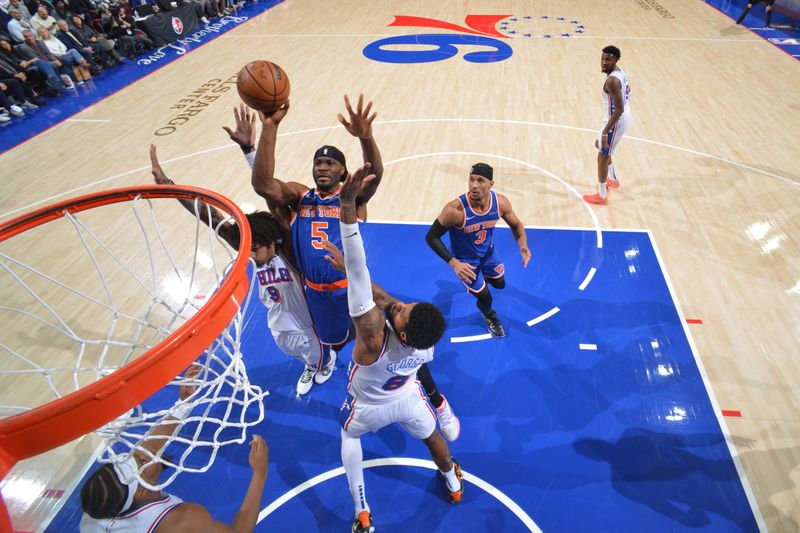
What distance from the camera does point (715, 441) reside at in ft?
11.2

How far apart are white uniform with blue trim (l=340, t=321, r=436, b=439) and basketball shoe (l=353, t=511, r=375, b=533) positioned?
56 cm

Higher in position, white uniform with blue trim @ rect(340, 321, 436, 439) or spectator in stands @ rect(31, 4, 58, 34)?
spectator in stands @ rect(31, 4, 58, 34)

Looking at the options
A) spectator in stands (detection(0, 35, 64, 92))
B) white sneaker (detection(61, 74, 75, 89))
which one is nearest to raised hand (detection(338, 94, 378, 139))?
spectator in stands (detection(0, 35, 64, 92))

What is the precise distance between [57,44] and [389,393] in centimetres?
1189

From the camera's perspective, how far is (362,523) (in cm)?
294

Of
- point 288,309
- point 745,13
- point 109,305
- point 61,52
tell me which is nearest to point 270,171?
point 288,309

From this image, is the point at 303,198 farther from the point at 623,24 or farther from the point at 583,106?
the point at 623,24

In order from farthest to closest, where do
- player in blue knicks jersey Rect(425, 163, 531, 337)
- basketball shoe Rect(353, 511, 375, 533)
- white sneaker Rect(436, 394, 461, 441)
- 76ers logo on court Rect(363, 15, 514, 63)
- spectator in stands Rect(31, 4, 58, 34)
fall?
1. 76ers logo on court Rect(363, 15, 514, 63)
2. spectator in stands Rect(31, 4, 58, 34)
3. player in blue knicks jersey Rect(425, 163, 531, 337)
4. white sneaker Rect(436, 394, 461, 441)
5. basketball shoe Rect(353, 511, 375, 533)

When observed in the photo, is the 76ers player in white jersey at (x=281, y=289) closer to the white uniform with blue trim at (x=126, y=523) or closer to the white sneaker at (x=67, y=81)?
the white uniform with blue trim at (x=126, y=523)

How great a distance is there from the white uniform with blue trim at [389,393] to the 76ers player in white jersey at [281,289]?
2.96 feet

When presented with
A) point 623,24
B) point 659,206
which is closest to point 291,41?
point 623,24

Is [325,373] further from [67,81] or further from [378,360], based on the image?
[67,81]

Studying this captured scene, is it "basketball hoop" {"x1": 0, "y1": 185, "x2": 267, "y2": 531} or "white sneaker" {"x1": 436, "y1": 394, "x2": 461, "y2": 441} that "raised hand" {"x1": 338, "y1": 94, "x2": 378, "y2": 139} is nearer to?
"basketball hoop" {"x1": 0, "y1": 185, "x2": 267, "y2": 531}

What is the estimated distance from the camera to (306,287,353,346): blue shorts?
11.1 ft
